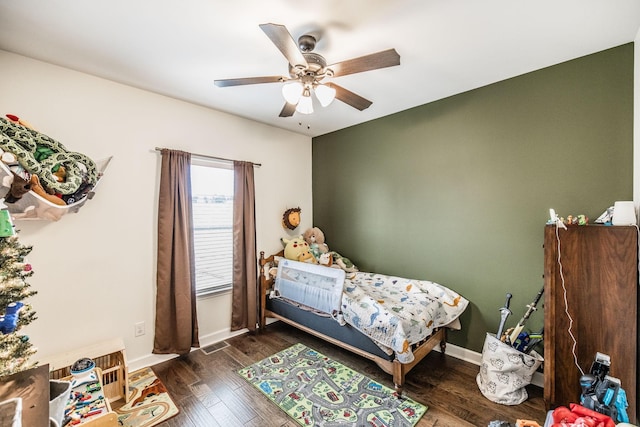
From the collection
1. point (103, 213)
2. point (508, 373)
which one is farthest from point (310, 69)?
point (508, 373)

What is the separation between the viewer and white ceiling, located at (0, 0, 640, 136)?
1.53 metres

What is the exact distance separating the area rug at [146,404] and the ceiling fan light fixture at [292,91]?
91.4 inches

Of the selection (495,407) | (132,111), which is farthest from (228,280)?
(495,407)

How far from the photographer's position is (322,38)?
180 centimetres

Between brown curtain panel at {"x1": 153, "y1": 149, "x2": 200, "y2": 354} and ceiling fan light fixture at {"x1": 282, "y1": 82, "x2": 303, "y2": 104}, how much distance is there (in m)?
1.47

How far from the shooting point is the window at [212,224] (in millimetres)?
2906

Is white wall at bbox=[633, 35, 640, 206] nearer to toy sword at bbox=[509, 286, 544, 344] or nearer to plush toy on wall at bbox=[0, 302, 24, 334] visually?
toy sword at bbox=[509, 286, 544, 344]

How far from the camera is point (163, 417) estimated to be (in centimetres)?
190

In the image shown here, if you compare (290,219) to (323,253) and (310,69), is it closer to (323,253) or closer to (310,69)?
(323,253)

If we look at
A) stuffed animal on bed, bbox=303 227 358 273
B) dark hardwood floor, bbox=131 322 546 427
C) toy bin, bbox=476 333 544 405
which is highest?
stuffed animal on bed, bbox=303 227 358 273

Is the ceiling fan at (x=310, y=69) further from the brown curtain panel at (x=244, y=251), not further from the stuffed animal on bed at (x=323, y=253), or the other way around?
the stuffed animal on bed at (x=323, y=253)

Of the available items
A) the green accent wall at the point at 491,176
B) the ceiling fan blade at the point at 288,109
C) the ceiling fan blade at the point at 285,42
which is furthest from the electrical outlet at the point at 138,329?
the ceiling fan blade at the point at 285,42

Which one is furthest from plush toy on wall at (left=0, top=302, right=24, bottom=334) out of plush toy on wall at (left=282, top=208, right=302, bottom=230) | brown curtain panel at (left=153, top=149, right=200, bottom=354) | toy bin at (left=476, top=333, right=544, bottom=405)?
toy bin at (left=476, top=333, right=544, bottom=405)

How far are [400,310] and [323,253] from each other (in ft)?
4.61
